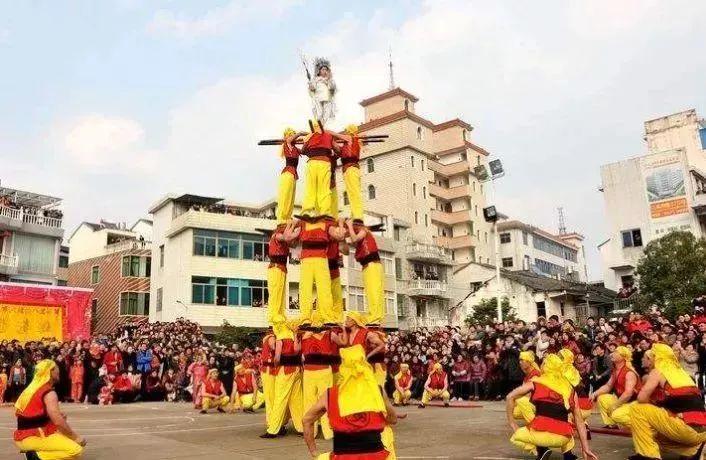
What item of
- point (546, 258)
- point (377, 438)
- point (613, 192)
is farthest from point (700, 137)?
point (377, 438)

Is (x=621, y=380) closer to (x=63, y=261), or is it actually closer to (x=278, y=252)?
(x=278, y=252)

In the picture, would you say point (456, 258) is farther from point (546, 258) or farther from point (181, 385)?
point (181, 385)

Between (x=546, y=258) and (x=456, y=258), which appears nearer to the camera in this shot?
(x=456, y=258)

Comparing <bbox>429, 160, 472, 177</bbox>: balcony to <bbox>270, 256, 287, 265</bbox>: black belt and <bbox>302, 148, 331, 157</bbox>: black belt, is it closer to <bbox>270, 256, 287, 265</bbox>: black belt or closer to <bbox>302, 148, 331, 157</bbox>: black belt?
<bbox>302, 148, 331, 157</bbox>: black belt

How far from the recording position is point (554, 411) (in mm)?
7223

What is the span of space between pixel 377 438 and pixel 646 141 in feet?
147

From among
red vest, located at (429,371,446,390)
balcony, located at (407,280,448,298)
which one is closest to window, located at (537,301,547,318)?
balcony, located at (407,280,448,298)

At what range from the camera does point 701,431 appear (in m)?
6.87

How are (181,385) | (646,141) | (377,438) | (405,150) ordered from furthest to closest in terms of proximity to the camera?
(405,150) → (646,141) → (181,385) → (377,438)

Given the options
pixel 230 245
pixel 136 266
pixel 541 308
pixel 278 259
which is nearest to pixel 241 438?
pixel 278 259

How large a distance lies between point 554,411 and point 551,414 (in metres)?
0.05

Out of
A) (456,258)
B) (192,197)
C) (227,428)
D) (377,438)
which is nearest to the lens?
(377,438)

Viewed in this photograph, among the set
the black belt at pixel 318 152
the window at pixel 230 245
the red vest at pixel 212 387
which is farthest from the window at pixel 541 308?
the black belt at pixel 318 152

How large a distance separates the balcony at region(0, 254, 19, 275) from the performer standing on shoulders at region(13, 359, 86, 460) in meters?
26.9
